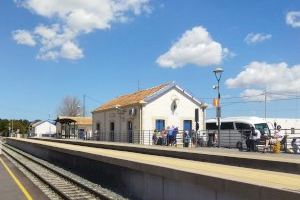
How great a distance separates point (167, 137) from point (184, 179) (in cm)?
2919

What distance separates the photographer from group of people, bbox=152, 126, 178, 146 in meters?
39.1

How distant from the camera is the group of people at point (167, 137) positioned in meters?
39.1

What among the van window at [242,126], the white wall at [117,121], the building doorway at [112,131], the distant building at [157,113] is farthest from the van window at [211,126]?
the building doorway at [112,131]

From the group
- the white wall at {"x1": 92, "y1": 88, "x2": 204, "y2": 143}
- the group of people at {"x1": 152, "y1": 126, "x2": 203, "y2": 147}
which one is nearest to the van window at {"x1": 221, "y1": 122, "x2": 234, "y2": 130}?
the group of people at {"x1": 152, "y1": 126, "x2": 203, "y2": 147}

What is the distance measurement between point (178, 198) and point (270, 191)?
3.48m

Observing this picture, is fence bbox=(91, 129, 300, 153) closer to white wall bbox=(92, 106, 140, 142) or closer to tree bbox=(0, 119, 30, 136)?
white wall bbox=(92, 106, 140, 142)

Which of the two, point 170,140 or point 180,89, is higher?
point 180,89

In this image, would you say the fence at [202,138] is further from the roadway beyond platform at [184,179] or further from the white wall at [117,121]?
the roadway beyond platform at [184,179]

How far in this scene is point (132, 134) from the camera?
49.4 m

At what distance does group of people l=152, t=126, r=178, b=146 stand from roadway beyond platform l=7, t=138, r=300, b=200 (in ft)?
54.6

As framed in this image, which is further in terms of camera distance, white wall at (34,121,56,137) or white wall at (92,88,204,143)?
white wall at (34,121,56,137)

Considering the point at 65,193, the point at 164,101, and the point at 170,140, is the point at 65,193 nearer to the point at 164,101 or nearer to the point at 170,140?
the point at 170,140

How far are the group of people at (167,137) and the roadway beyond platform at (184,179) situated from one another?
16.6 m

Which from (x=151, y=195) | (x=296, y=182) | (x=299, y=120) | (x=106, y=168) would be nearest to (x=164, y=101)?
(x=299, y=120)
